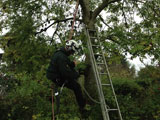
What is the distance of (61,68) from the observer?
4301 mm

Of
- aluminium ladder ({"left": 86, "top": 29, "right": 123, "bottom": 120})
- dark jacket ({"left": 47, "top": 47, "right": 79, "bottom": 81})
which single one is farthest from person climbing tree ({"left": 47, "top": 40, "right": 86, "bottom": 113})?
aluminium ladder ({"left": 86, "top": 29, "right": 123, "bottom": 120})

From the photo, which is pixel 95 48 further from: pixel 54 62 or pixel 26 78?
pixel 26 78

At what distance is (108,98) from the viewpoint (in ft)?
20.9

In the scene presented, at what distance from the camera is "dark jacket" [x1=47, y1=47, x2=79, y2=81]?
4.32 metres

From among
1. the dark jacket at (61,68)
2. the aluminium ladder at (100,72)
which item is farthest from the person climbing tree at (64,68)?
the aluminium ladder at (100,72)

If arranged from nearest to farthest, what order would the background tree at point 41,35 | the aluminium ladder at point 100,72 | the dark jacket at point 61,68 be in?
the dark jacket at point 61,68, the aluminium ladder at point 100,72, the background tree at point 41,35

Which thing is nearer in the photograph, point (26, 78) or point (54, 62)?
point (54, 62)

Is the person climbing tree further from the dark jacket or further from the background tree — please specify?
the background tree

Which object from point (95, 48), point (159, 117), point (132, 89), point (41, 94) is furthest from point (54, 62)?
point (132, 89)

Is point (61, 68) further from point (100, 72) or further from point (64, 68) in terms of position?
point (100, 72)

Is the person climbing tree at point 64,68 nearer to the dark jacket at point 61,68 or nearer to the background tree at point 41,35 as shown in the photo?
the dark jacket at point 61,68

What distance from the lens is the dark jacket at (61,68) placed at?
4.32 metres

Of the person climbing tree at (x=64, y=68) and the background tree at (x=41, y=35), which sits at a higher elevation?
the background tree at (x=41, y=35)

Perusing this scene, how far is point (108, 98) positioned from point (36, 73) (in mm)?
2896
